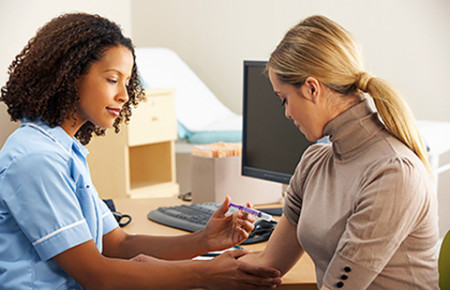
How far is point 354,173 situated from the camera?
1.21m

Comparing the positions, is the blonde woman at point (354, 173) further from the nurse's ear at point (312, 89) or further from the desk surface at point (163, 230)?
the desk surface at point (163, 230)

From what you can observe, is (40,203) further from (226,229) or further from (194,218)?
(194,218)

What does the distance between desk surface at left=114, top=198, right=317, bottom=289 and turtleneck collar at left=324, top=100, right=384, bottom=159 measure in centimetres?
34

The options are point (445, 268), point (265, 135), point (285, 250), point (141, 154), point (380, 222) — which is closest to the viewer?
point (380, 222)

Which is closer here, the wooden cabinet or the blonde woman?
the blonde woman

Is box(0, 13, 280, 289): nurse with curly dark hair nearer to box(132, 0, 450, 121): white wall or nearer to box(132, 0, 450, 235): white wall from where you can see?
box(132, 0, 450, 235): white wall

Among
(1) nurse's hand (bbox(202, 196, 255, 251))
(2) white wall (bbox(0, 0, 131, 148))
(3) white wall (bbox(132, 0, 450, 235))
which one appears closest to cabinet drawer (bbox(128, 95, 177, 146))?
(2) white wall (bbox(0, 0, 131, 148))

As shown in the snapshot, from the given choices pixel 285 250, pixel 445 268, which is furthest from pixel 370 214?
pixel 285 250

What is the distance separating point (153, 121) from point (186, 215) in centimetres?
140

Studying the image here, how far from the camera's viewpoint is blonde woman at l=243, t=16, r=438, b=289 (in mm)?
1104

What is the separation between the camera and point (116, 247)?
155 cm

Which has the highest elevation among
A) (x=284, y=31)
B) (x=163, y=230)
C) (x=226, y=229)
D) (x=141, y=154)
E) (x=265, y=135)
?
(x=284, y=31)

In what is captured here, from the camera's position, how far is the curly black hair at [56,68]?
1.27m

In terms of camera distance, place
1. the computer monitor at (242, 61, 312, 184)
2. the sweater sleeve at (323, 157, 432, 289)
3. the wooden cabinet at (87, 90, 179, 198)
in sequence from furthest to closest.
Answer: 1. the wooden cabinet at (87, 90, 179, 198)
2. the computer monitor at (242, 61, 312, 184)
3. the sweater sleeve at (323, 157, 432, 289)
